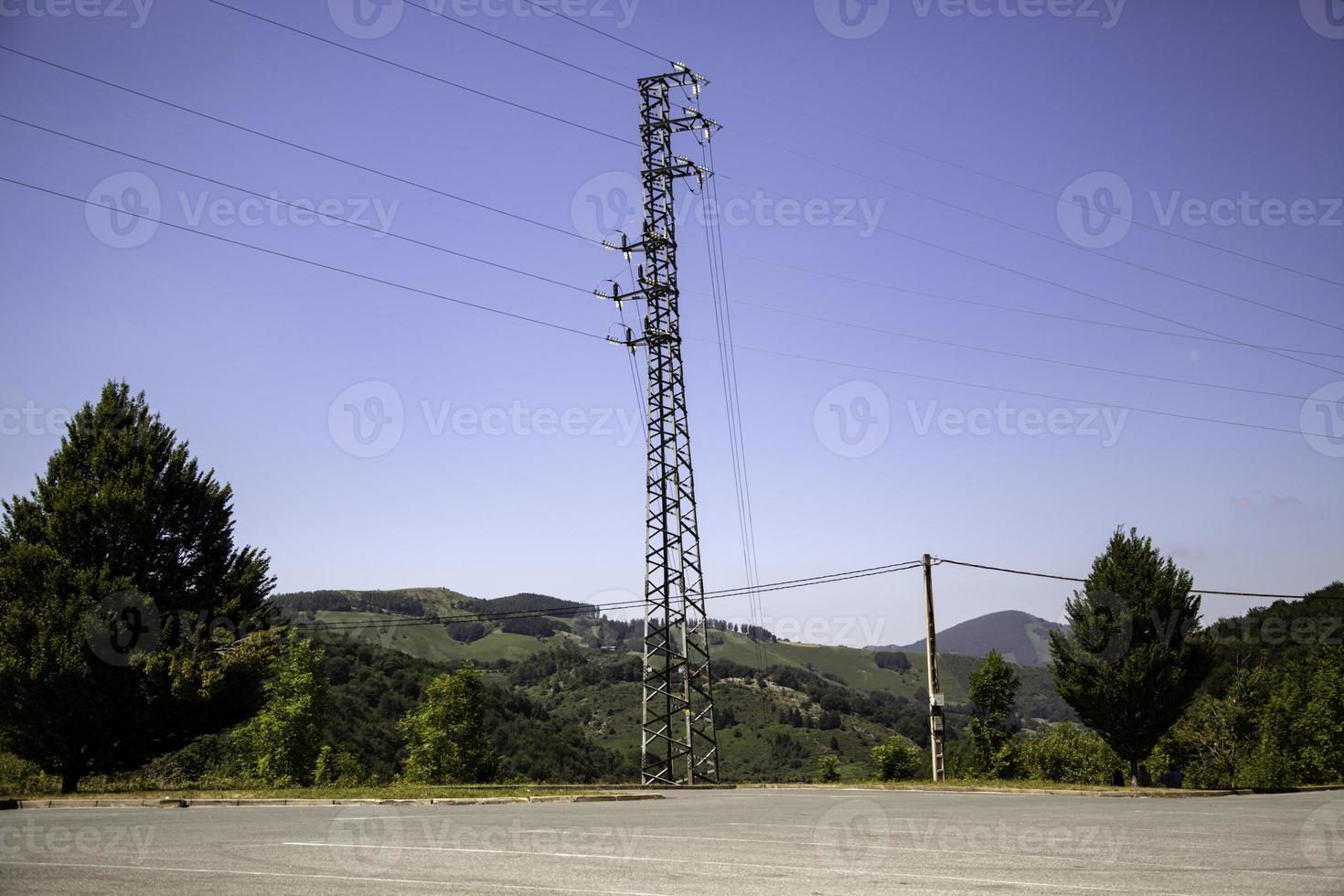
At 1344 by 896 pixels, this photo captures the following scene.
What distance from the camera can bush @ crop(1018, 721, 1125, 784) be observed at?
3120 inches

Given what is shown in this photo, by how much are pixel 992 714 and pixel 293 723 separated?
51.9 m

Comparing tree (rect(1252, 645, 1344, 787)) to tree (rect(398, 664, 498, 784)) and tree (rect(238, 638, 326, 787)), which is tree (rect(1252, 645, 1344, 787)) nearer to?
tree (rect(398, 664, 498, 784))

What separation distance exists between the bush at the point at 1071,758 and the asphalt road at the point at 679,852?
67.9 metres

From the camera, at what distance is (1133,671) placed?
35000 mm

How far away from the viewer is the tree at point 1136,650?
3506 cm

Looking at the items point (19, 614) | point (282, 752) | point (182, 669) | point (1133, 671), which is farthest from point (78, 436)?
point (282, 752)

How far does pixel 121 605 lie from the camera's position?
2939 centimetres

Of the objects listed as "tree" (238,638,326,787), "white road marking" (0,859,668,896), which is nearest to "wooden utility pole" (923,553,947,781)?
"white road marking" (0,859,668,896)

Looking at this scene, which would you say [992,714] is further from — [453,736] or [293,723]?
[293,723]

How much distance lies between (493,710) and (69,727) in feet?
392

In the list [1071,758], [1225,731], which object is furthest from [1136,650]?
[1071,758]

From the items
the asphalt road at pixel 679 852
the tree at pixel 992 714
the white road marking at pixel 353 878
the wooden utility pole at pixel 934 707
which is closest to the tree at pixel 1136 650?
the wooden utility pole at pixel 934 707

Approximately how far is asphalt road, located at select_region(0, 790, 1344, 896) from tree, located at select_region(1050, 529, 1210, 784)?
1746cm

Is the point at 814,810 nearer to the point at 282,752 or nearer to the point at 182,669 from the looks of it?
the point at 182,669
